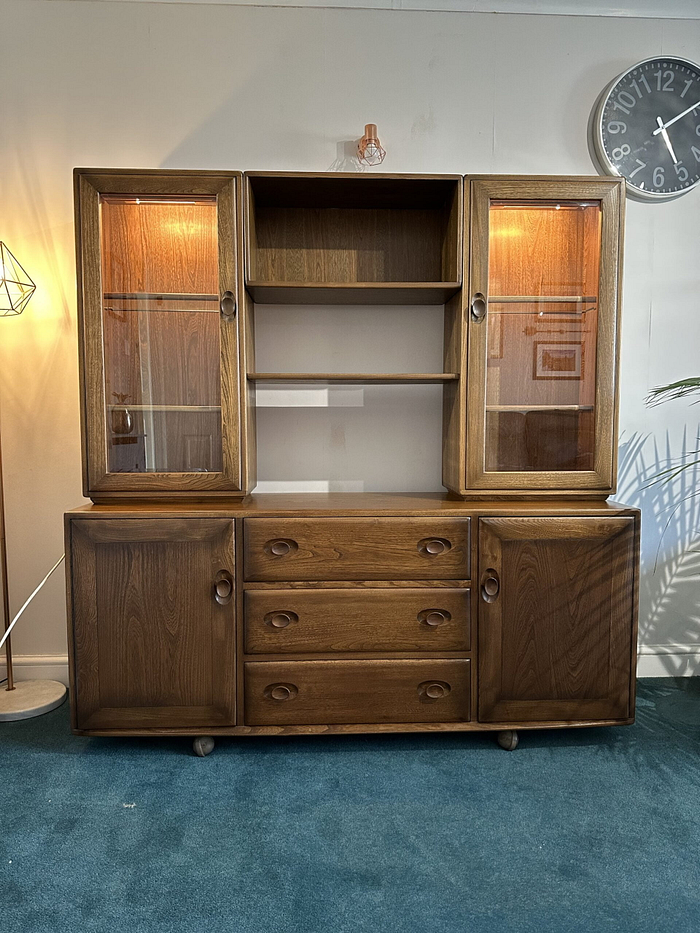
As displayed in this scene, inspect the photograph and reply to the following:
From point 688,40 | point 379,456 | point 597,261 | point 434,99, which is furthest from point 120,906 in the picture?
point 688,40

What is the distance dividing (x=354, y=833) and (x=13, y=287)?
207 centimetres

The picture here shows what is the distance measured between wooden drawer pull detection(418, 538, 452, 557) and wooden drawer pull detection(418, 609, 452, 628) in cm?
17

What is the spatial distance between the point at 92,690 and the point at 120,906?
68cm

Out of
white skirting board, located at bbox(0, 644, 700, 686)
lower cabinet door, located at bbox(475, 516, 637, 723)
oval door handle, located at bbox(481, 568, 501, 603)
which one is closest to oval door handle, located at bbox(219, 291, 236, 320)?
lower cabinet door, located at bbox(475, 516, 637, 723)

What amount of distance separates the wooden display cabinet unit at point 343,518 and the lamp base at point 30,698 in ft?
1.27

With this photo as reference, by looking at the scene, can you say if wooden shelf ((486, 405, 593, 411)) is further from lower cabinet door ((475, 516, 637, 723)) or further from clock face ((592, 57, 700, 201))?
clock face ((592, 57, 700, 201))

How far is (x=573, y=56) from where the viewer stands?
2273 millimetres

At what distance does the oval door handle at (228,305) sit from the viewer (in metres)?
1.90

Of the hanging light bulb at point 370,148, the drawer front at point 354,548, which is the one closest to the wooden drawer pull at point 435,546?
the drawer front at point 354,548

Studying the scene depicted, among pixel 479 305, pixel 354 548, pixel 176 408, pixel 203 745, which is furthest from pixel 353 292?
pixel 203 745

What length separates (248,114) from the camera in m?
2.24

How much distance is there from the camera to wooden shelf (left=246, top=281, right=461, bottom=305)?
1949 millimetres

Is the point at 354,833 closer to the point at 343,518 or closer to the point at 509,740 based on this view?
the point at 509,740

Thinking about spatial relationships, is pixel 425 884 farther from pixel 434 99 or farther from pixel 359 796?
pixel 434 99
